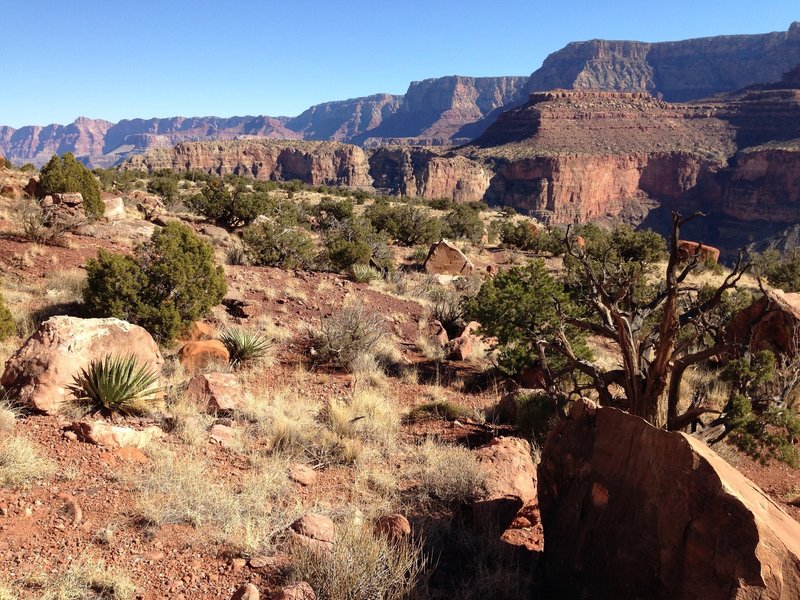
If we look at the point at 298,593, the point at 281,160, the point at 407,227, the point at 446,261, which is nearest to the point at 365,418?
the point at 298,593

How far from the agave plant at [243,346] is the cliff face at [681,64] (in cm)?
18730

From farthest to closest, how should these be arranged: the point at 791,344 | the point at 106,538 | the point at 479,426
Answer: the point at 791,344
the point at 479,426
the point at 106,538

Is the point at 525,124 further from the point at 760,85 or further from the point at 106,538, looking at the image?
the point at 106,538

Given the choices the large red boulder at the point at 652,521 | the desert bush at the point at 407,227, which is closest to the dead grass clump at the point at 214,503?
the large red boulder at the point at 652,521

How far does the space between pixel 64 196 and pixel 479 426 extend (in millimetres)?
12598

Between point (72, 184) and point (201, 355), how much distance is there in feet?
35.7

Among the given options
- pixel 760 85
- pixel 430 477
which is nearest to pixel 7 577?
pixel 430 477

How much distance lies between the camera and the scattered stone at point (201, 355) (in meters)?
6.91

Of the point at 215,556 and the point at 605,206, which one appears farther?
the point at 605,206

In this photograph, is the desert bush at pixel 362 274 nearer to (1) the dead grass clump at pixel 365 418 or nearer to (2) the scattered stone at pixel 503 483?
(1) the dead grass clump at pixel 365 418

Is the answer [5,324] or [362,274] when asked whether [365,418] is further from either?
[362,274]

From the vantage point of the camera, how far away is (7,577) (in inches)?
105

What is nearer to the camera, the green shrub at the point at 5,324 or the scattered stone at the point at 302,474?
the scattered stone at the point at 302,474

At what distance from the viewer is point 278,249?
13.3 meters
